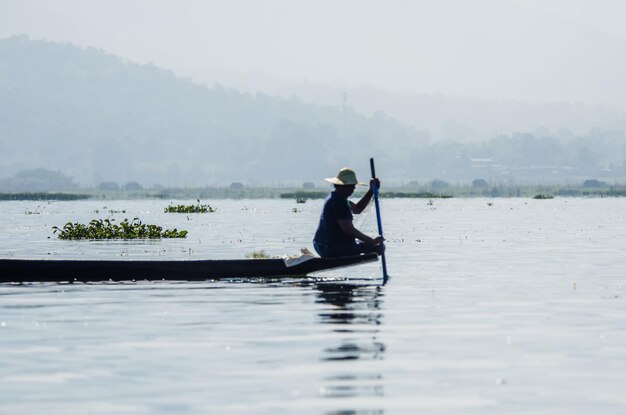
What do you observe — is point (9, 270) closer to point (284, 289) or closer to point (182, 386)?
point (284, 289)

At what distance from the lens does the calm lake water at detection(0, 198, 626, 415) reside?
1441cm

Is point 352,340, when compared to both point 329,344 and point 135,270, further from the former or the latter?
point 135,270

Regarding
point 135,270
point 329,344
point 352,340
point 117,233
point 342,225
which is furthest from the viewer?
point 117,233

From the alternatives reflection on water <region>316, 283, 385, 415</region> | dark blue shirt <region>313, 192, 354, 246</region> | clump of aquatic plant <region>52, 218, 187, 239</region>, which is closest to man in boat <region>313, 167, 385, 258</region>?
dark blue shirt <region>313, 192, 354, 246</region>

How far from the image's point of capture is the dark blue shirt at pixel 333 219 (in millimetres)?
26797

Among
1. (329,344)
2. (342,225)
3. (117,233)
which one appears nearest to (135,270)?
(342,225)

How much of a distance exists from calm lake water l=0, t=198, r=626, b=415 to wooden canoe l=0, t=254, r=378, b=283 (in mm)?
297

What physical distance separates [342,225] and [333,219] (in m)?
0.21

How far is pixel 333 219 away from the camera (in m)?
27.2

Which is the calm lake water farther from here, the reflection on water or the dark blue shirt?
the dark blue shirt

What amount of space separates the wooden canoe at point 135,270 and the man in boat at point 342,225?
816 mm

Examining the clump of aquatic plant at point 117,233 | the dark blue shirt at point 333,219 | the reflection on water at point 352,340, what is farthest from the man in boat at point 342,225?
the clump of aquatic plant at point 117,233

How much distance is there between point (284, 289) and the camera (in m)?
27.2

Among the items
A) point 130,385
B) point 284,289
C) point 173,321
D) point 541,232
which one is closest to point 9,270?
point 284,289
